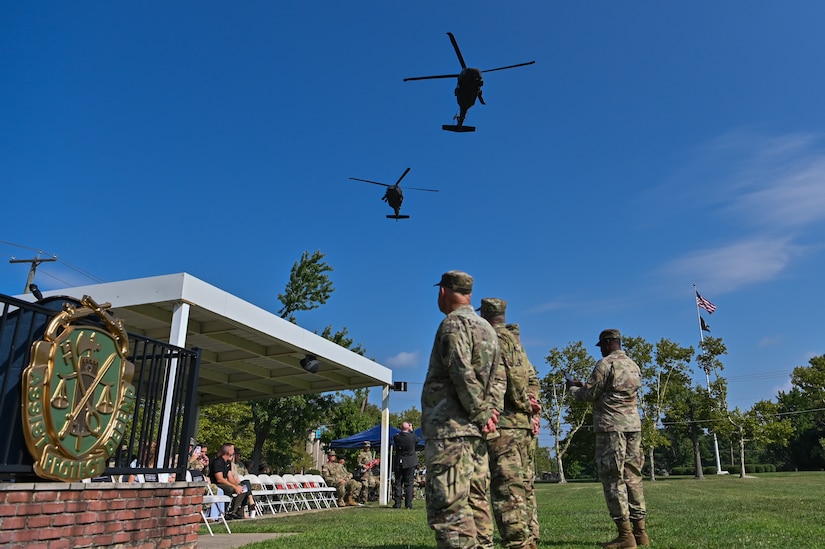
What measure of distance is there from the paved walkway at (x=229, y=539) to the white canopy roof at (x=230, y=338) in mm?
2464

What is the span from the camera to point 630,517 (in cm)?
598

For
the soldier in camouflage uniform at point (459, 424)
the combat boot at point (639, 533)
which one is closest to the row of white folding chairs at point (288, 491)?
the combat boot at point (639, 533)

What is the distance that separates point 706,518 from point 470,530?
650 centimetres

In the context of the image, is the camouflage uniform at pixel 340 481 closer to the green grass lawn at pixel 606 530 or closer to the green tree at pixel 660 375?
the green grass lawn at pixel 606 530

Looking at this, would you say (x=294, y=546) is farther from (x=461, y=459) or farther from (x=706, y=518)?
(x=706, y=518)

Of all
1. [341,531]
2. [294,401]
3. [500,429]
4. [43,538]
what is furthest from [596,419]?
[294,401]

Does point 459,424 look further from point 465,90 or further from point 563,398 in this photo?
point 563,398

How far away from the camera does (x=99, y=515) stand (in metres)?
4.80

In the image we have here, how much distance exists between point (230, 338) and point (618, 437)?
799cm

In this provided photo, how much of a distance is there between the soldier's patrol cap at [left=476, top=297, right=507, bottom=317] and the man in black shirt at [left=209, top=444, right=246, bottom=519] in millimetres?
7408

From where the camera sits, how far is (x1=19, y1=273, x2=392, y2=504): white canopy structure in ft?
28.3

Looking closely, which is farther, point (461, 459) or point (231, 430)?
point (231, 430)

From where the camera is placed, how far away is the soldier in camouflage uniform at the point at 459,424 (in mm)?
3486

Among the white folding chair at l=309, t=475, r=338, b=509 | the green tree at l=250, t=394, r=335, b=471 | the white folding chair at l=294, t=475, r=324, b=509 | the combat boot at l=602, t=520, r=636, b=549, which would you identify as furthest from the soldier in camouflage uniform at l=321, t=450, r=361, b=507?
the combat boot at l=602, t=520, r=636, b=549
